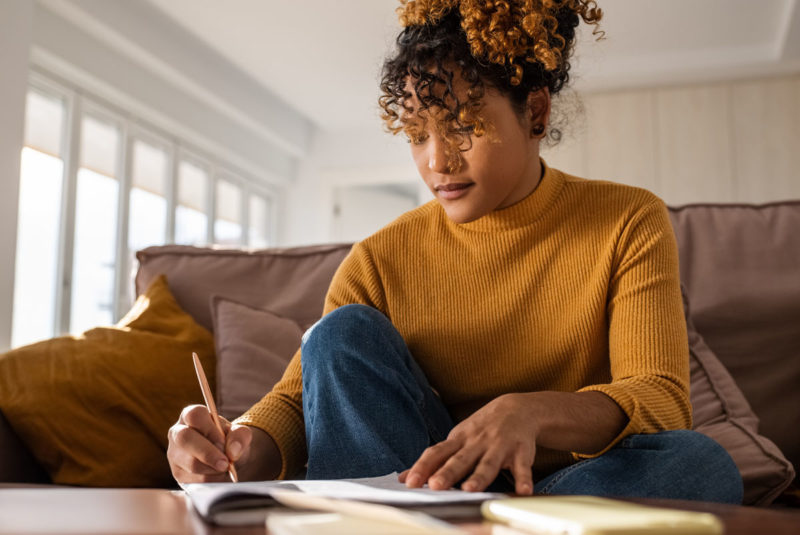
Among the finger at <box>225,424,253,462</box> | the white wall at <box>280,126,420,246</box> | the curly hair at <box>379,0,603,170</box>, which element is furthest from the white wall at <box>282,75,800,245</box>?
the finger at <box>225,424,253,462</box>

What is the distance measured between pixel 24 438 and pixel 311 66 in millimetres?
4429

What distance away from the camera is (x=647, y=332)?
1.01m

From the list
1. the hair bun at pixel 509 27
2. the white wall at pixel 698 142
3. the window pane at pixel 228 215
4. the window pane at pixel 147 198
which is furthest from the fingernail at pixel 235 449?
the window pane at pixel 228 215

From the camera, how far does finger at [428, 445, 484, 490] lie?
2.16ft

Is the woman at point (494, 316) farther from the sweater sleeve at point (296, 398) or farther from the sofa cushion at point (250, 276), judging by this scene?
the sofa cushion at point (250, 276)

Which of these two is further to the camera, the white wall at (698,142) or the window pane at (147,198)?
the white wall at (698,142)

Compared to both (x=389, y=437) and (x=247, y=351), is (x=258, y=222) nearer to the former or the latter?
(x=247, y=351)

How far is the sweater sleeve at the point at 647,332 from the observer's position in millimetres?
916

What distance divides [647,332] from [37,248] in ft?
12.6

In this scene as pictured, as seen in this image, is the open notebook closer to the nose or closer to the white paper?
the white paper

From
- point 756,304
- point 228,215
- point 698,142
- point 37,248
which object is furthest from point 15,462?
point 698,142

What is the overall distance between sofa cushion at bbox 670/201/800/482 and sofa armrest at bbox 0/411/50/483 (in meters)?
1.30

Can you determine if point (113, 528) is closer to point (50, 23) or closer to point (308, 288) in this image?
point (308, 288)

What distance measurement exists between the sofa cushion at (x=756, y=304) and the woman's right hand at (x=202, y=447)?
1.04 m
